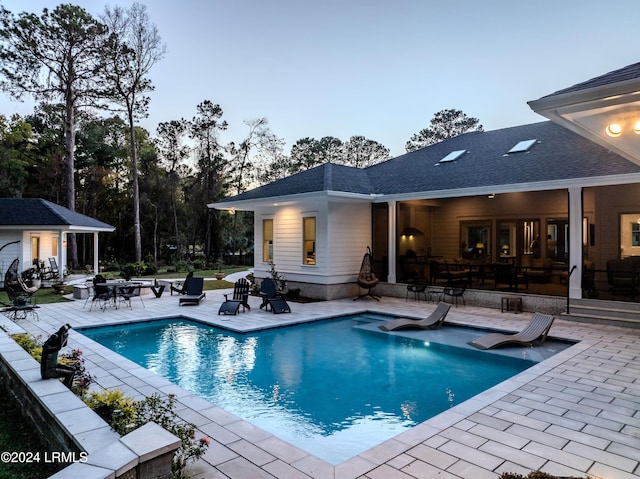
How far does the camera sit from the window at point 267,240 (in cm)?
1452

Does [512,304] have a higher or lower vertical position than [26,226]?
lower

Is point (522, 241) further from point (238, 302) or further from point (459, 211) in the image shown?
point (238, 302)

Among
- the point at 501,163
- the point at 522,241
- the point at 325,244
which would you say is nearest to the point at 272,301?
the point at 325,244

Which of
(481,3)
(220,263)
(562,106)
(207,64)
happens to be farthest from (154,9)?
(562,106)

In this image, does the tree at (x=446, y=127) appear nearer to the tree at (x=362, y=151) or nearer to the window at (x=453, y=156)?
the tree at (x=362, y=151)

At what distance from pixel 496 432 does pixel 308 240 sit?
9.80 meters

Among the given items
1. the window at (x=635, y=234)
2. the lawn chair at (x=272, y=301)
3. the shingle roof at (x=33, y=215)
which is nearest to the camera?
the lawn chair at (x=272, y=301)

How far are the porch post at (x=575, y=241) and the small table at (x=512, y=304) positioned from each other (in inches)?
48.1

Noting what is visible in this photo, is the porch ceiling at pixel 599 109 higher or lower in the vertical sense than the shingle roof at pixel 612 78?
lower

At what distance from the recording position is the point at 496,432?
3.67 m

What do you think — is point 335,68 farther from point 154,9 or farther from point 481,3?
point 154,9

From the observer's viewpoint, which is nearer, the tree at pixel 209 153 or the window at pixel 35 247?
the window at pixel 35 247

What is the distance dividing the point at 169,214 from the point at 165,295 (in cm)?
1445

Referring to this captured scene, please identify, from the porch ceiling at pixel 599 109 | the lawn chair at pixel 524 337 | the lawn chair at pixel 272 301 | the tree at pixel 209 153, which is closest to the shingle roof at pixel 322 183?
the lawn chair at pixel 272 301
